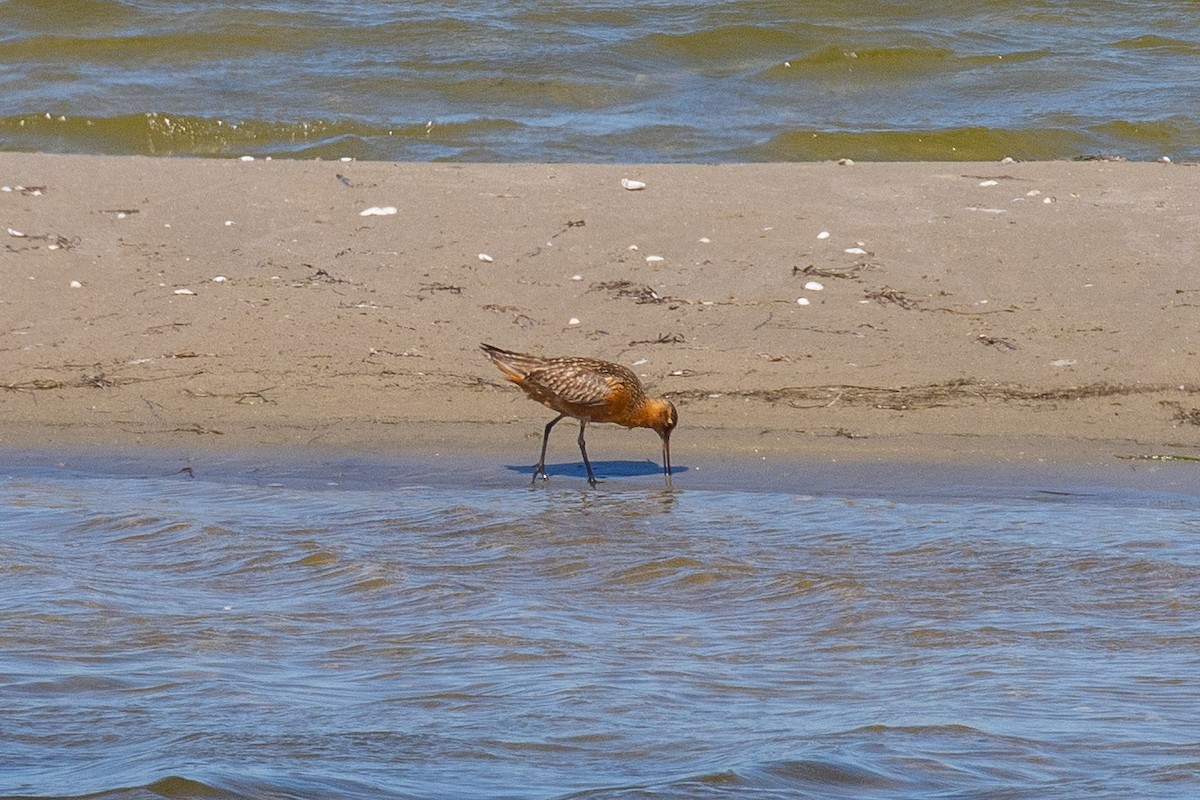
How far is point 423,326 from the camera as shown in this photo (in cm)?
935

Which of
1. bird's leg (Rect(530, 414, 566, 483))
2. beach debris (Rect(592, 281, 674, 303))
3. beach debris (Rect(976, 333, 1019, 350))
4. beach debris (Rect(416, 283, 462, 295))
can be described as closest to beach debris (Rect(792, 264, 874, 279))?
beach debris (Rect(592, 281, 674, 303))

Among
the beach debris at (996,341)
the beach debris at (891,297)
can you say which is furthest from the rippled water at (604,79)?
the beach debris at (996,341)

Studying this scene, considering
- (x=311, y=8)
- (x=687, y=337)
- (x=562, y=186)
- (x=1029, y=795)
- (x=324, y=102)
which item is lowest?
(x=1029, y=795)

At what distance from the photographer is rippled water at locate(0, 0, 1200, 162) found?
15.6 m

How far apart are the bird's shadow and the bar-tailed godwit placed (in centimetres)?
5

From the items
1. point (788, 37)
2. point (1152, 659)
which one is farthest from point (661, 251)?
point (788, 37)

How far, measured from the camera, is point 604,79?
17469mm

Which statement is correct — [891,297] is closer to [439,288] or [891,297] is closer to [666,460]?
[666,460]

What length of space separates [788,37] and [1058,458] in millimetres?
11425

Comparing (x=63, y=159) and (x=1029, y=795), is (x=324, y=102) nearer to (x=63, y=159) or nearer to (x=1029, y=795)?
(x=63, y=159)

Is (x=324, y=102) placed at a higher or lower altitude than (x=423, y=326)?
higher

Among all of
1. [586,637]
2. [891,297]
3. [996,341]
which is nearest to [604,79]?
[891,297]

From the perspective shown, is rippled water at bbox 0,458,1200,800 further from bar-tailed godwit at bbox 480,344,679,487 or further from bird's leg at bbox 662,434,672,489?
bar-tailed godwit at bbox 480,344,679,487

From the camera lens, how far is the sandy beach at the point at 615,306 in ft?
27.8
